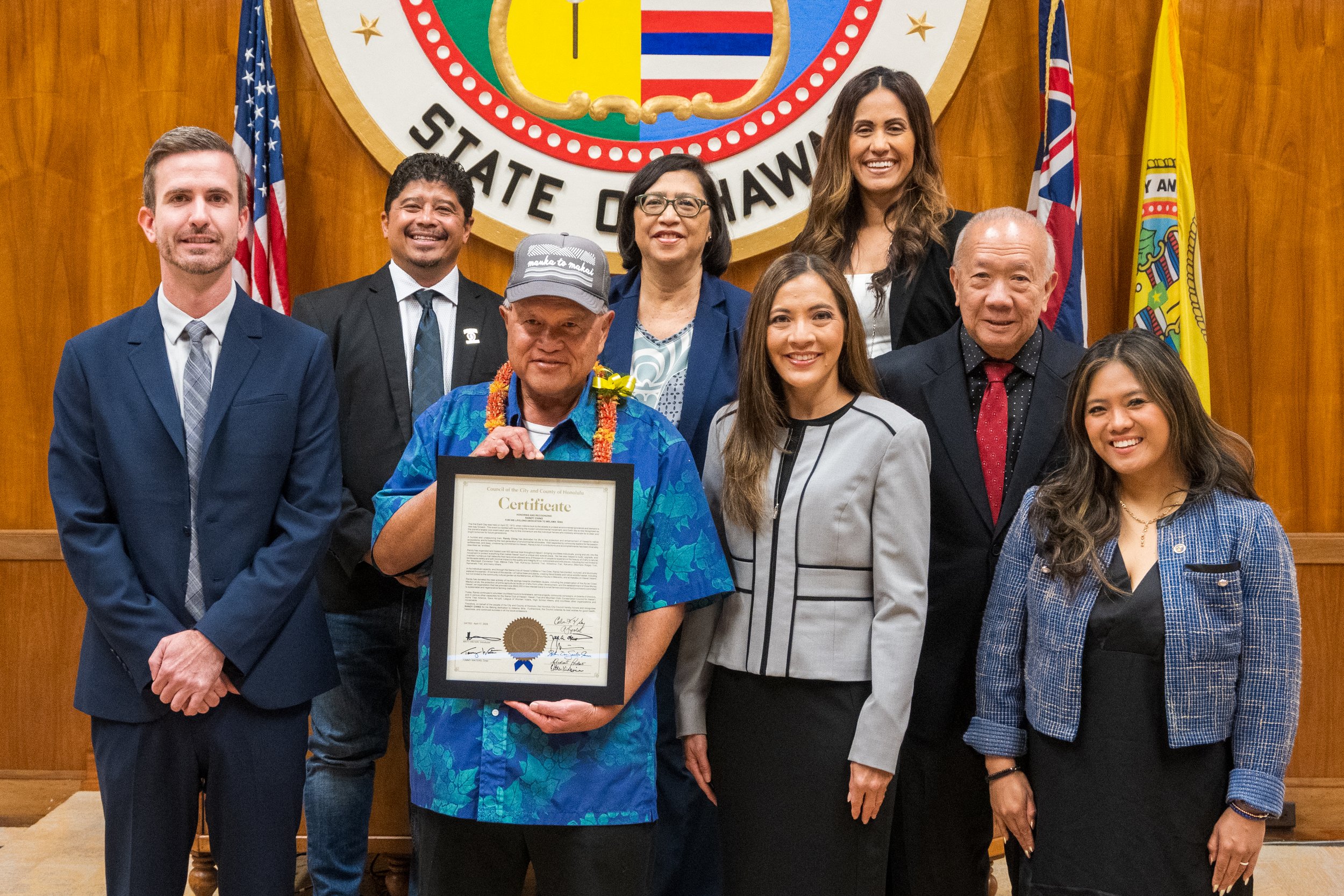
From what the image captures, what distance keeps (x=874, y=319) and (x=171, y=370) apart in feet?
5.01

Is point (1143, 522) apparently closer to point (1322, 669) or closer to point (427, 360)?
point (427, 360)

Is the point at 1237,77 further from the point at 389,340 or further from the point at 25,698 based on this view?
the point at 25,698

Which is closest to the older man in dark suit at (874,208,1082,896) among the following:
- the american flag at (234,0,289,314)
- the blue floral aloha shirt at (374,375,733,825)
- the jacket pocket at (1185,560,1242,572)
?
the jacket pocket at (1185,560,1242,572)

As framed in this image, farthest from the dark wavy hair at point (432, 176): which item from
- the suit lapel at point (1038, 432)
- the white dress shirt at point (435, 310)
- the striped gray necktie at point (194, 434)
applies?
the suit lapel at point (1038, 432)

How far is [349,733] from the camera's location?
2.76m

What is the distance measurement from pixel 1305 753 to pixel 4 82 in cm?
485

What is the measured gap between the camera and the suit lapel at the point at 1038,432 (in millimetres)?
2168

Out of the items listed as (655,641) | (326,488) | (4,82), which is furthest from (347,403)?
(4,82)

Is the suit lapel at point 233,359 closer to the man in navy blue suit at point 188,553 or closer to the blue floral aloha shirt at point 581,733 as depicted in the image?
the man in navy blue suit at point 188,553

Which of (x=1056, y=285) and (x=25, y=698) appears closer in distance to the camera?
(x=1056, y=285)

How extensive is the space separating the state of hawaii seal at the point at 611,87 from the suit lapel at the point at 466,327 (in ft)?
2.46

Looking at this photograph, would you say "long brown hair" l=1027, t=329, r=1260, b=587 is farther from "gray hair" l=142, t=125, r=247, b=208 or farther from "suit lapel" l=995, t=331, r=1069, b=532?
"gray hair" l=142, t=125, r=247, b=208

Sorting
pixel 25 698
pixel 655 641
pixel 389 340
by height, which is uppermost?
pixel 389 340

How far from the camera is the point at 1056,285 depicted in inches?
130
